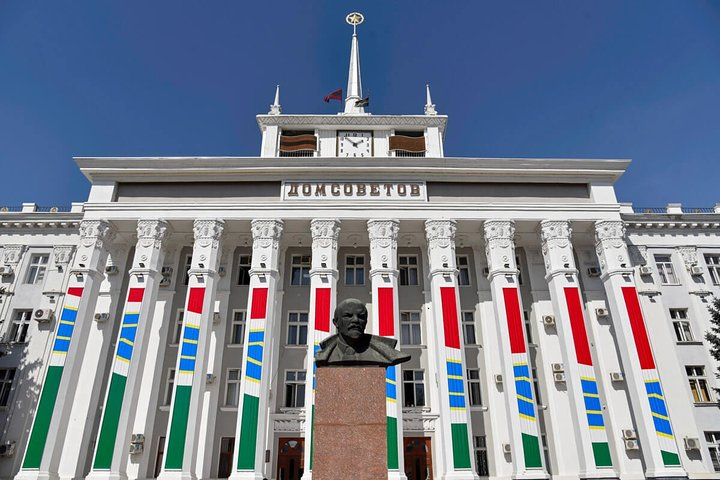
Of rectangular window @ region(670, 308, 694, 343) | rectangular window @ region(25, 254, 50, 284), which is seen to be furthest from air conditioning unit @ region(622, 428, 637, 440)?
rectangular window @ region(25, 254, 50, 284)

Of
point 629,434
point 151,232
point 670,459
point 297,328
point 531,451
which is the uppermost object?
point 151,232

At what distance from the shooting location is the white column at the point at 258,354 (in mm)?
20203

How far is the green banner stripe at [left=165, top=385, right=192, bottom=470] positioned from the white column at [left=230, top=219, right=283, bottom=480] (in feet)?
7.12

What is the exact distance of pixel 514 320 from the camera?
22.8 m

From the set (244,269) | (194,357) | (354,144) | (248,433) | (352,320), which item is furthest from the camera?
(354,144)

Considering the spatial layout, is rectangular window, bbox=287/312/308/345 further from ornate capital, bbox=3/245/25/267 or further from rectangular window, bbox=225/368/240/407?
ornate capital, bbox=3/245/25/267

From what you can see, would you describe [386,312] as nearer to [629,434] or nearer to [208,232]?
[208,232]

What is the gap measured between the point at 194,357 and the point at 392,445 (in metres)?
9.24

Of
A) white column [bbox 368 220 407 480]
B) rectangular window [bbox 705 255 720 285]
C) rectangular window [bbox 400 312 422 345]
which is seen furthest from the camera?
rectangular window [bbox 705 255 720 285]

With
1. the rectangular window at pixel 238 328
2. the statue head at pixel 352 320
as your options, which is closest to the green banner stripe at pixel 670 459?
the statue head at pixel 352 320

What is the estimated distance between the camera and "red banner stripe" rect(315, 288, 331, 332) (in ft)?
72.4

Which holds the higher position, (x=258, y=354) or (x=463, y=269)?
(x=463, y=269)

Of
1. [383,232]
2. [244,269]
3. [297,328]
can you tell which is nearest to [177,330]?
[244,269]

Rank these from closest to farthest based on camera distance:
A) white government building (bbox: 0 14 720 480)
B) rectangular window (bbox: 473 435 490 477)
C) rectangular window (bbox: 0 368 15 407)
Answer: white government building (bbox: 0 14 720 480) → rectangular window (bbox: 473 435 490 477) → rectangular window (bbox: 0 368 15 407)
